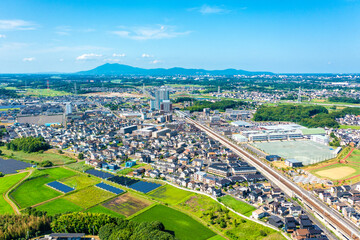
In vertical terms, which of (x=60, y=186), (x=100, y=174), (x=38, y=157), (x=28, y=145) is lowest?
(x=60, y=186)

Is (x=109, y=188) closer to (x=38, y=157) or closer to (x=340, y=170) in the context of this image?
(x=38, y=157)

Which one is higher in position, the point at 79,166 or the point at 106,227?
the point at 106,227

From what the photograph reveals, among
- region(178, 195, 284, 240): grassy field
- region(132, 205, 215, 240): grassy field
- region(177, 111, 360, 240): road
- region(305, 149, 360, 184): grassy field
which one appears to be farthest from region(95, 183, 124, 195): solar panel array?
region(305, 149, 360, 184): grassy field

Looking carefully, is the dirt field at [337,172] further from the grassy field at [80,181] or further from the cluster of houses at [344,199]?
the grassy field at [80,181]

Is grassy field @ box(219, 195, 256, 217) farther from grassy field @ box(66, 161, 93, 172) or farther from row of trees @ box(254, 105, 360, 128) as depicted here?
row of trees @ box(254, 105, 360, 128)

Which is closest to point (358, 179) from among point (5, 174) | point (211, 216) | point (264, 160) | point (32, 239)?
point (264, 160)

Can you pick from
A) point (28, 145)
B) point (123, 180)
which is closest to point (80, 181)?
point (123, 180)

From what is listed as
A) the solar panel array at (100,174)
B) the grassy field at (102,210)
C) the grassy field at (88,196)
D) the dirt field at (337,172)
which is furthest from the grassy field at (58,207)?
the dirt field at (337,172)
